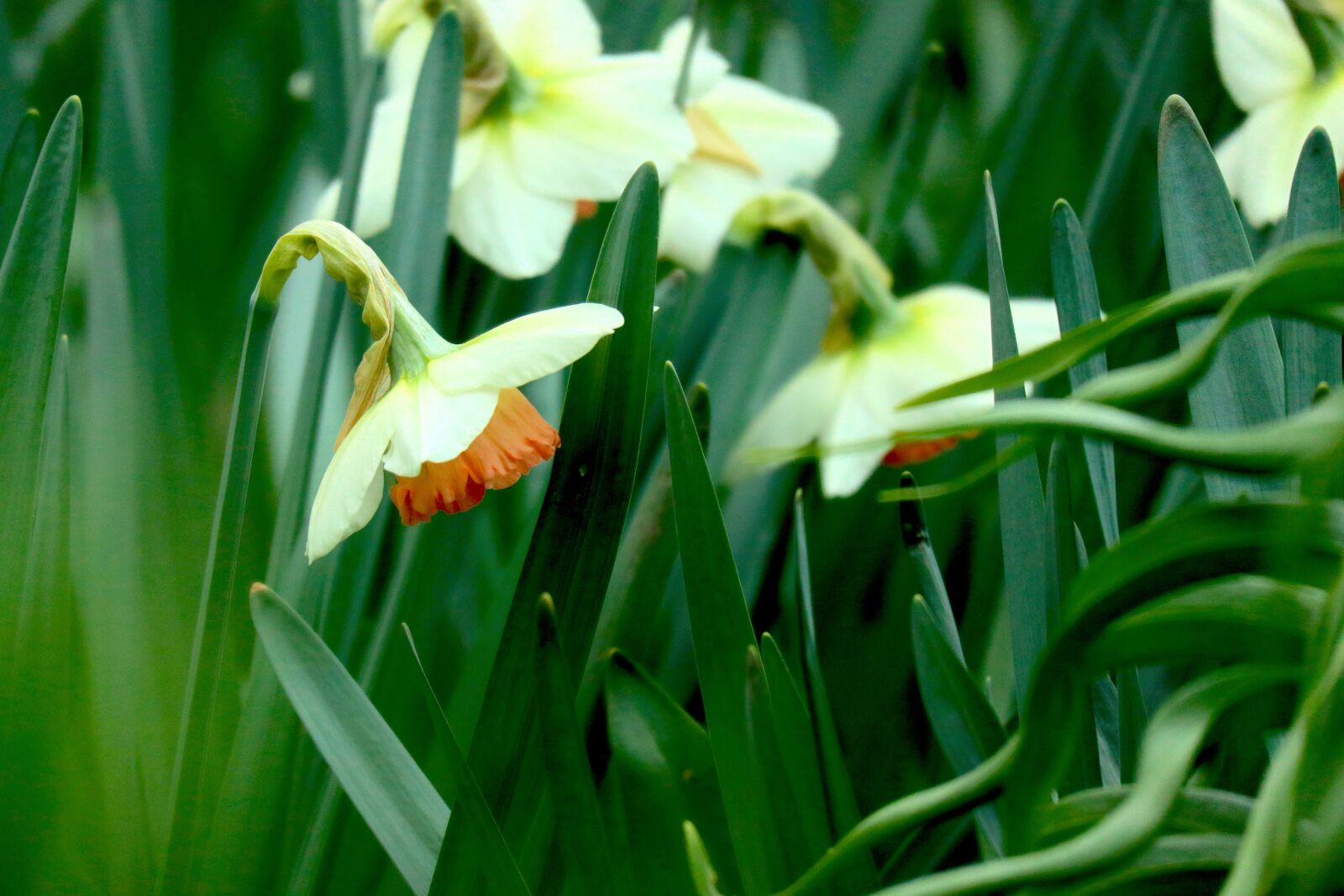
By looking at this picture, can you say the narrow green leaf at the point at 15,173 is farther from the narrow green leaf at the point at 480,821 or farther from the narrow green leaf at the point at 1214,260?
the narrow green leaf at the point at 1214,260

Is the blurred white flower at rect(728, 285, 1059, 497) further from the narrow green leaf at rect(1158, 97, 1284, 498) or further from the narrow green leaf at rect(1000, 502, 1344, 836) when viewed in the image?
the narrow green leaf at rect(1000, 502, 1344, 836)

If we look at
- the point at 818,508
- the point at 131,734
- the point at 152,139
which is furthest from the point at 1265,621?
the point at 152,139

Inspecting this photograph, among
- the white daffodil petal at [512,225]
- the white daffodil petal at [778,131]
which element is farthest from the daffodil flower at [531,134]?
the white daffodil petal at [778,131]

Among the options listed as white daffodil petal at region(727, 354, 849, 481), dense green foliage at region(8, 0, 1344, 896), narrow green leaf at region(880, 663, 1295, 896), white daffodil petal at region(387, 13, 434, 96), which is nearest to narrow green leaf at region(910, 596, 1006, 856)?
dense green foliage at region(8, 0, 1344, 896)

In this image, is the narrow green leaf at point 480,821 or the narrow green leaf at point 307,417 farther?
the narrow green leaf at point 307,417

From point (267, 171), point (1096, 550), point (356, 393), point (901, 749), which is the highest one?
point (267, 171)

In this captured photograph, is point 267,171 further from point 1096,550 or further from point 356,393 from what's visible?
point 1096,550
